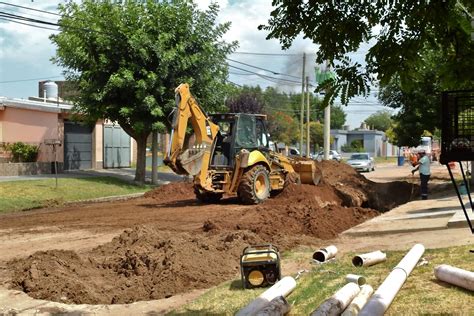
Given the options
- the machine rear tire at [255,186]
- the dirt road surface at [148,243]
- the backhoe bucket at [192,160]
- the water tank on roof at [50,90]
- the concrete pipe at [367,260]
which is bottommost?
the dirt road surface at [148,243]

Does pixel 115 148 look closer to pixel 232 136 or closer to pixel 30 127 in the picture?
pixel 30 127

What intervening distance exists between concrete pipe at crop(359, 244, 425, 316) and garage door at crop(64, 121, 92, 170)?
27.2 m

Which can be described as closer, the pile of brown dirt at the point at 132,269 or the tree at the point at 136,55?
the pile of brown dirt at the point at 132,269

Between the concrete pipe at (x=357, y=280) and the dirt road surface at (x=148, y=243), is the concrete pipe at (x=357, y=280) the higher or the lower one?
the higher one

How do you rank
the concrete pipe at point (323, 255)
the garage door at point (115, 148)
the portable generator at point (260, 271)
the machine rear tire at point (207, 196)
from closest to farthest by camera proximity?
1. the portable generator at point (260, 271)
2. the concrete pipe at point (323, 255)
3. the machine rear tire at point (207, 196)
4. the garage door at point (115, 148)

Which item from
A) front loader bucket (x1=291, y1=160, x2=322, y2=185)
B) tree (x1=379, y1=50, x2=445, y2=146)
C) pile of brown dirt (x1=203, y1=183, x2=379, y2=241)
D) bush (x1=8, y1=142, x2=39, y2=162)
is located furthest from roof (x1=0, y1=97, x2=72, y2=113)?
pile of brown dirt (x1=203, y1=183, x2=379, y2=241)

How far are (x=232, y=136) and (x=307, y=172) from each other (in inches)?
176

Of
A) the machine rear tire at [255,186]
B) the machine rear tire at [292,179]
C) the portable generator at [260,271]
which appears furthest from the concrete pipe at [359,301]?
the machine rear tire at [292,179]

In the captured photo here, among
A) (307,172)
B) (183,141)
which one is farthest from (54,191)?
(307,172)

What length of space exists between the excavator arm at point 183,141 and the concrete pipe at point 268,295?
1026 cm

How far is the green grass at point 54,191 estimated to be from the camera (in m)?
20.9

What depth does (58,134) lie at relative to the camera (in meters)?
32.7

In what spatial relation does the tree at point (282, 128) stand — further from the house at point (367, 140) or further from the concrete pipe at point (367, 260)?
the concrete pipe at point (367, 260)

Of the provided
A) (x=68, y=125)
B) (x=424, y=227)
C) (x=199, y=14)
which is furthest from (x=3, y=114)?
(x=424, y=227)
